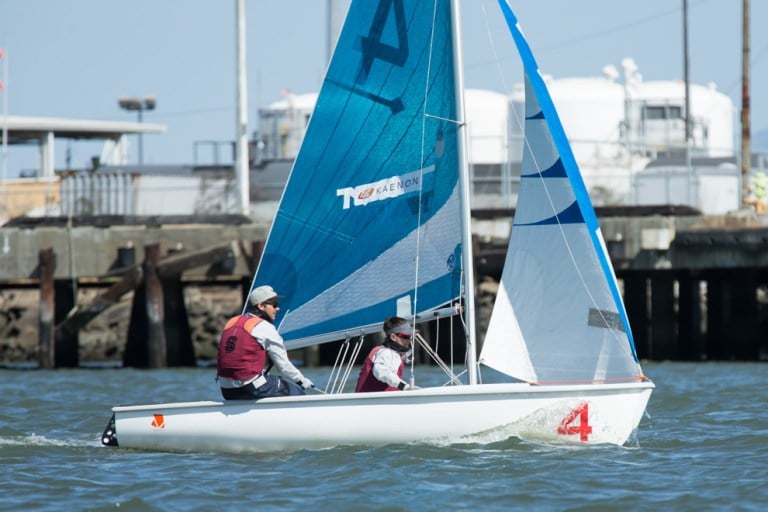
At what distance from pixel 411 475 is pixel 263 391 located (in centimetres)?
195

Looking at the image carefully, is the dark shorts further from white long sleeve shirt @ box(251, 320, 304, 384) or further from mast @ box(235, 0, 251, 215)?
mast @ box(235, 0, 251, 215)

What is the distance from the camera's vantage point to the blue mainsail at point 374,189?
555 inches

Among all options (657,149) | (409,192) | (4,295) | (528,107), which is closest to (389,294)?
(409,192)

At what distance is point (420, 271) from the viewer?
559 inches

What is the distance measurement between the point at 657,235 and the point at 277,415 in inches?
615

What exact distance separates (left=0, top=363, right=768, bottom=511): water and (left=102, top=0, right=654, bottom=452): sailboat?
246 millimetres

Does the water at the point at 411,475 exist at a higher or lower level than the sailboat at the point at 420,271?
lower

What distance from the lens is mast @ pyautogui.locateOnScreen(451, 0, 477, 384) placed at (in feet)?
45.0

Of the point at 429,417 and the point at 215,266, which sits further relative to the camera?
the point at 215,266

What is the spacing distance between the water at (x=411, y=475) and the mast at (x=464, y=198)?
0.98 metres

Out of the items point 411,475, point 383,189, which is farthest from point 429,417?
point 383,189

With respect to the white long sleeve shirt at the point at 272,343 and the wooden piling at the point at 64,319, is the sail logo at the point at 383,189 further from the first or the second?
the wooden piling at the point at 64,319

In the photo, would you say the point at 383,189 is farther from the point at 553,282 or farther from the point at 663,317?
the point at 663,317

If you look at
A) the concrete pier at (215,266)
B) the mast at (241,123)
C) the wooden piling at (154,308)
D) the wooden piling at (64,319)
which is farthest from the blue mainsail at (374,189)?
the mast at (241,123)
